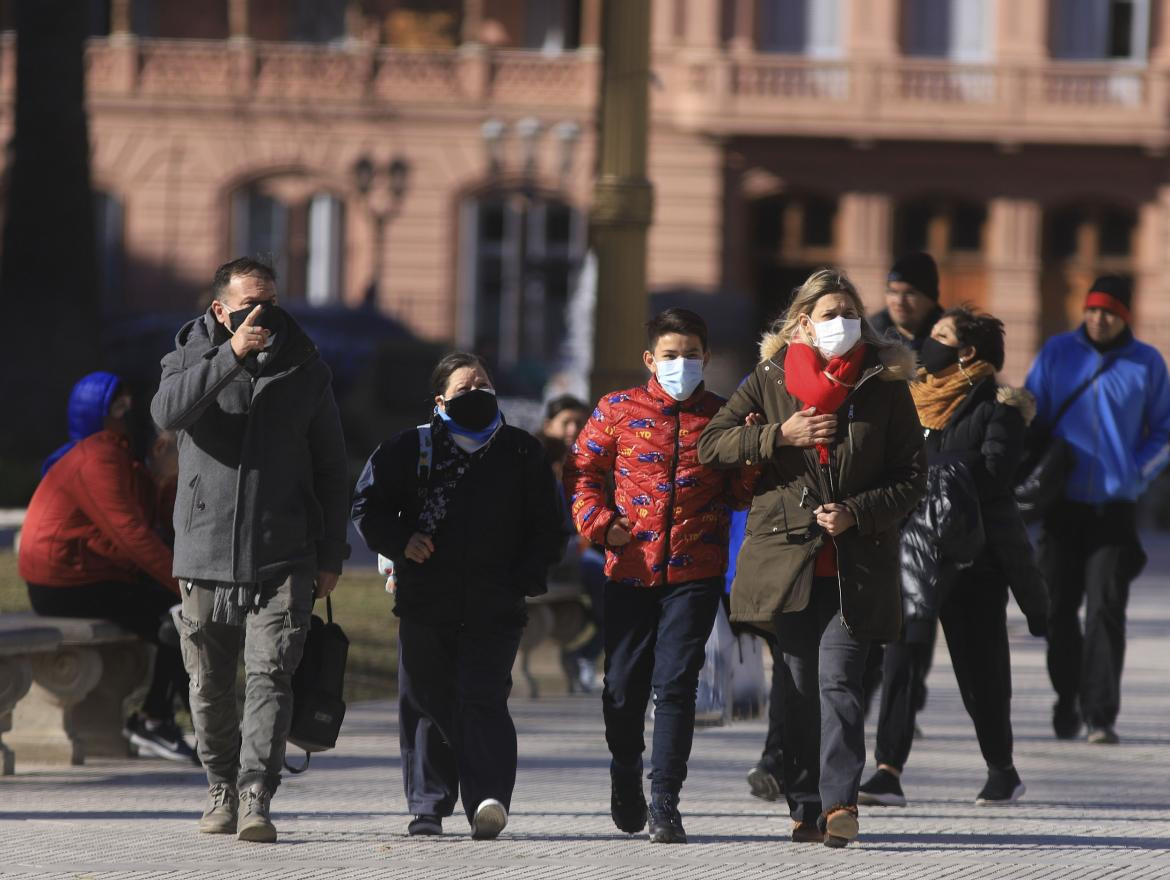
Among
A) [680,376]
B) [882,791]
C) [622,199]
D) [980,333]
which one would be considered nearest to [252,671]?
[680,376]

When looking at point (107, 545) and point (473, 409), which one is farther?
point (107, 545)

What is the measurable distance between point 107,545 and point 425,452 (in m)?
2.02

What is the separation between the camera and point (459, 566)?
7.60m

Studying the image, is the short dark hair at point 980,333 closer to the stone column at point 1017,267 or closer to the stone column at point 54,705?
the stone column at point 54,705

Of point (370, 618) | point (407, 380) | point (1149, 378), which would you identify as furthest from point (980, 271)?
point (1149, 378)

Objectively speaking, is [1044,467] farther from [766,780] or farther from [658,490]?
[658,490]

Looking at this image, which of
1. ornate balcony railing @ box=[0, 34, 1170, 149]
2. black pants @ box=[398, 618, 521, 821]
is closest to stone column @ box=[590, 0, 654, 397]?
black pants @ box=[398, 618, 521, 821]

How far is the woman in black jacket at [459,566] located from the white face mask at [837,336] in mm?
990

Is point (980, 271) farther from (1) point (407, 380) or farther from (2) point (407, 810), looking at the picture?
(2) point (407, 810)

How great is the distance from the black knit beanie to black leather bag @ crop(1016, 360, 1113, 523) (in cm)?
111

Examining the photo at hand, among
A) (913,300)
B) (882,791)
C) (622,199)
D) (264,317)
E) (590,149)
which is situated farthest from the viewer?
(590,149)

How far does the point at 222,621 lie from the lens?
746cm

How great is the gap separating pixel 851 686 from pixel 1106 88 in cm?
3272

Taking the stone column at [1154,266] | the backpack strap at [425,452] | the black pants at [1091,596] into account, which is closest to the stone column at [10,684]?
the backpack strap at [425,452]
